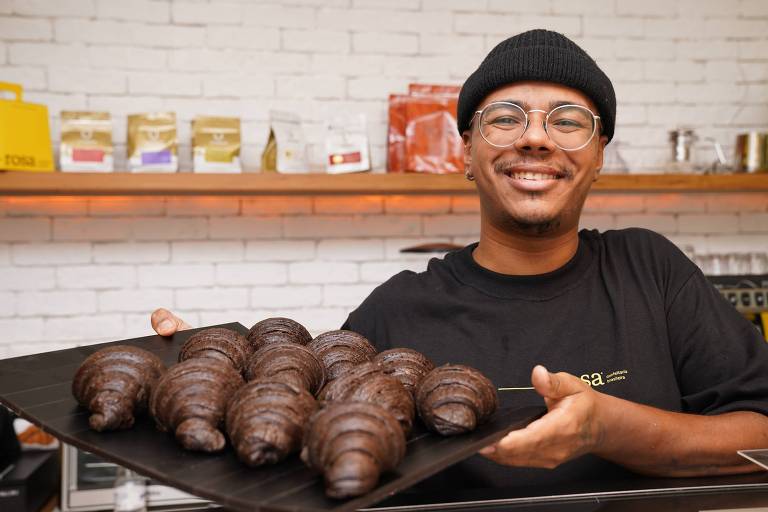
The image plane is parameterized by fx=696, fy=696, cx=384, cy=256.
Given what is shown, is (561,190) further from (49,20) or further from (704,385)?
(49,20)

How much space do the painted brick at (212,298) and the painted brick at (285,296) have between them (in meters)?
0.05

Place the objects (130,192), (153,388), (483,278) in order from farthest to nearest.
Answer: (130,192) → (483,278) → (153,388)

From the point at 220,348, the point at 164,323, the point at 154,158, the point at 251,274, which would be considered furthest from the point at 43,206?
the point at 220,348

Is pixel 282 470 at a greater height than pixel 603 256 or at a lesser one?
lesser

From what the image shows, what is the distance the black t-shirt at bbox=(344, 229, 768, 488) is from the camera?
1.20 m

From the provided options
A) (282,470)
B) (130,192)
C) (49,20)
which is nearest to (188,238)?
(130,192)

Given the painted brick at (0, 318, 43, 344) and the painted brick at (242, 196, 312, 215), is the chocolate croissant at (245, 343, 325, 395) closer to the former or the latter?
the painted brick at (242, 196, 312, 215)

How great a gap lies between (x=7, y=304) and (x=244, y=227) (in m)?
0.90

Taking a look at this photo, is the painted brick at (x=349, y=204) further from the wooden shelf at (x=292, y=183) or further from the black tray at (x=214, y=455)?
the black tray at (x=214, y=455)

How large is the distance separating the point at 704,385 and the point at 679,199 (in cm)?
190

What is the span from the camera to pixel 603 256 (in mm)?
1424

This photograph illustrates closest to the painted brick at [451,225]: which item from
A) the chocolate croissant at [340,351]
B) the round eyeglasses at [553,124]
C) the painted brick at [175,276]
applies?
the painted brick at [175,276]

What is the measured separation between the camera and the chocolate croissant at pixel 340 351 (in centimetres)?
95

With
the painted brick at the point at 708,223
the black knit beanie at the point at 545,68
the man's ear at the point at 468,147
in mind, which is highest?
the black knit beanie at the point at 545,68
